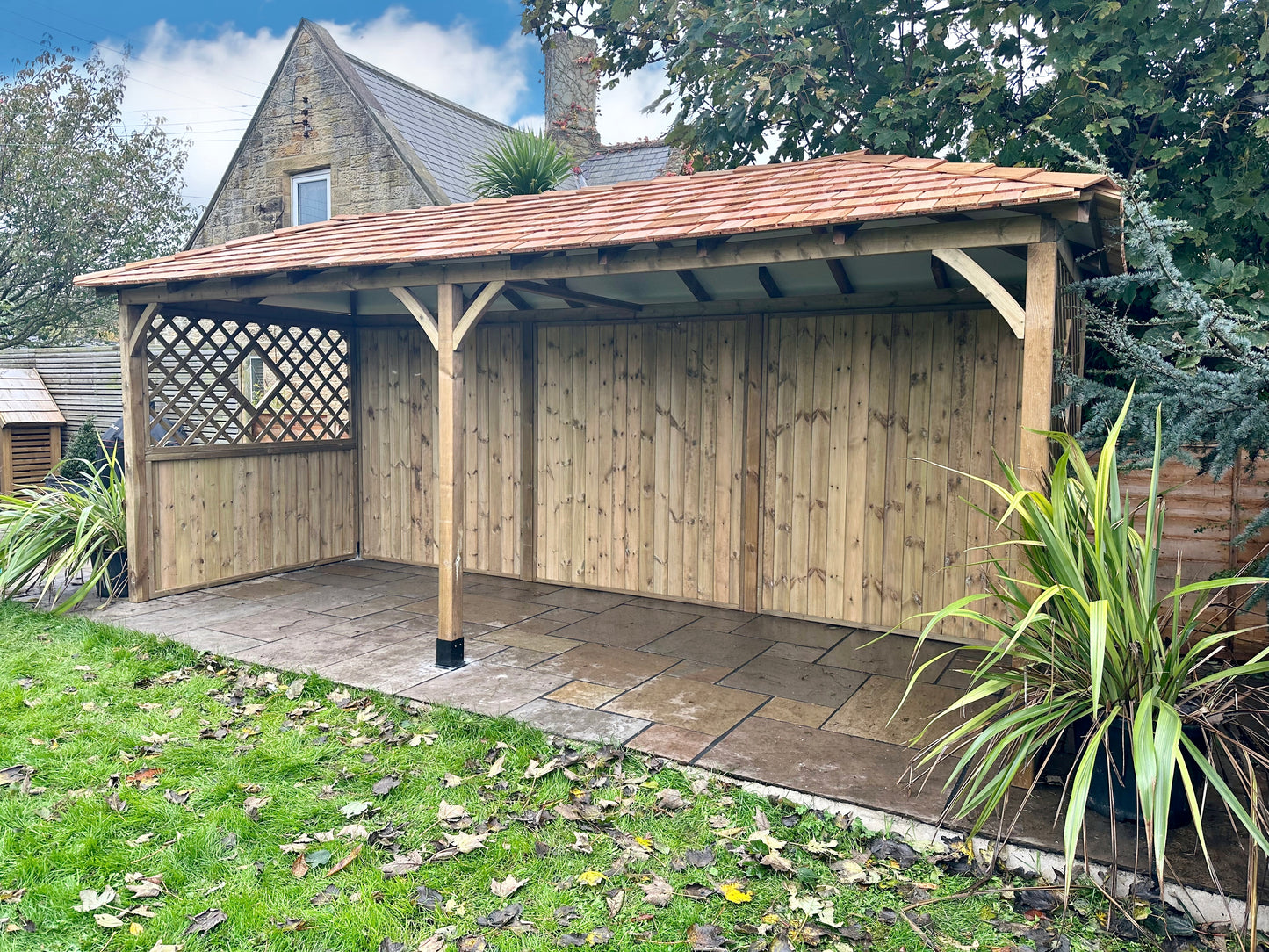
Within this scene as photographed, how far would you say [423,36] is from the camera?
2383 cm

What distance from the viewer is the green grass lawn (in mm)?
2156

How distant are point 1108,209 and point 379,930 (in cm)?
335

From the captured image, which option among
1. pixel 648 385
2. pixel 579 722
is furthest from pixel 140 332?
pixel 579 722

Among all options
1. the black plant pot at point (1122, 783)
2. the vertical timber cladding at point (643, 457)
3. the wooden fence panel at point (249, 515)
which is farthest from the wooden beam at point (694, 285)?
the wooden fence panel at point (249, 515)

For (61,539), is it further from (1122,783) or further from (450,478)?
(1122,783)

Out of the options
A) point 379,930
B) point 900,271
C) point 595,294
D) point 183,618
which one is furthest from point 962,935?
point 183,618

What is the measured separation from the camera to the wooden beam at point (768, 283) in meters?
4.61

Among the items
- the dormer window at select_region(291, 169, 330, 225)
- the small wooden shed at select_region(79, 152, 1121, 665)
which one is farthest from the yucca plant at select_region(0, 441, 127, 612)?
the dormer window at select_region(291, 169, 330, 225)

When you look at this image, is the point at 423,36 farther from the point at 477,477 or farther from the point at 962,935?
the point at 962,935

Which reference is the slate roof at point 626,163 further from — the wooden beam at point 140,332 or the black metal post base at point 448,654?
the black metal post base at point 448,654

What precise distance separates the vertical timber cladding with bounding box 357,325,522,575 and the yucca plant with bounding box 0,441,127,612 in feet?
5.94

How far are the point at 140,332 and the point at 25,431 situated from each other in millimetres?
7862

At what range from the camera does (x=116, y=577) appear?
5.54m

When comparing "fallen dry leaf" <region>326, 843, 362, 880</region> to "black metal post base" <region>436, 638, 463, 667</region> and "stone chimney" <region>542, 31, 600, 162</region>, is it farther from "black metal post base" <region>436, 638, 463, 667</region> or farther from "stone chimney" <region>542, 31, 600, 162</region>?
"stone chimney" <region>542, 31, 600, 162</region>
